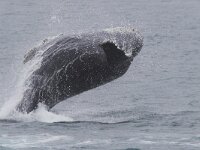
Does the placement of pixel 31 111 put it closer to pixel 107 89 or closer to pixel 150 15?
pixel 107 89

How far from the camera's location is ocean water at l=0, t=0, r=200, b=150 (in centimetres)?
2762

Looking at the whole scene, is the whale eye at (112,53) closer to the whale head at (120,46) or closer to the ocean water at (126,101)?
the whale head at (120,46)

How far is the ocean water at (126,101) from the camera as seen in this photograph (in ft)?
90.6

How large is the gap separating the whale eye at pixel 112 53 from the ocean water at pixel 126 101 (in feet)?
6.80

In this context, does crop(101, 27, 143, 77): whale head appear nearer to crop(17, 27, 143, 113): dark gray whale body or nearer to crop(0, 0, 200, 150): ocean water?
crop(17, 27, 143, 113): dark gray whale body

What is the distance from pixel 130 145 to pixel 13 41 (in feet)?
117

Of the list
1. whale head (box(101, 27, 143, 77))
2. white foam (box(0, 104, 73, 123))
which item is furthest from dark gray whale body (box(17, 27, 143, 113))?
white foam (box(0, 104, 73, 123))

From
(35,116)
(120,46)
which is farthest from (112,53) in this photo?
(35,116)

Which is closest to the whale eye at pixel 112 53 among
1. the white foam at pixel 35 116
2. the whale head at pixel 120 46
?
the whale head at pixel 120 46

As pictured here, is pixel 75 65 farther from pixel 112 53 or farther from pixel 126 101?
pixel 126 101

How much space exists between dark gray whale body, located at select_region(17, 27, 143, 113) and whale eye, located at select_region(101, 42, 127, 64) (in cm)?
3

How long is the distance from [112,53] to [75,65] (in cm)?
138

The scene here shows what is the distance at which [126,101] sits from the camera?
37.9 meters

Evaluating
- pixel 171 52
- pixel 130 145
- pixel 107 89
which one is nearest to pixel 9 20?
pixel 171 52
